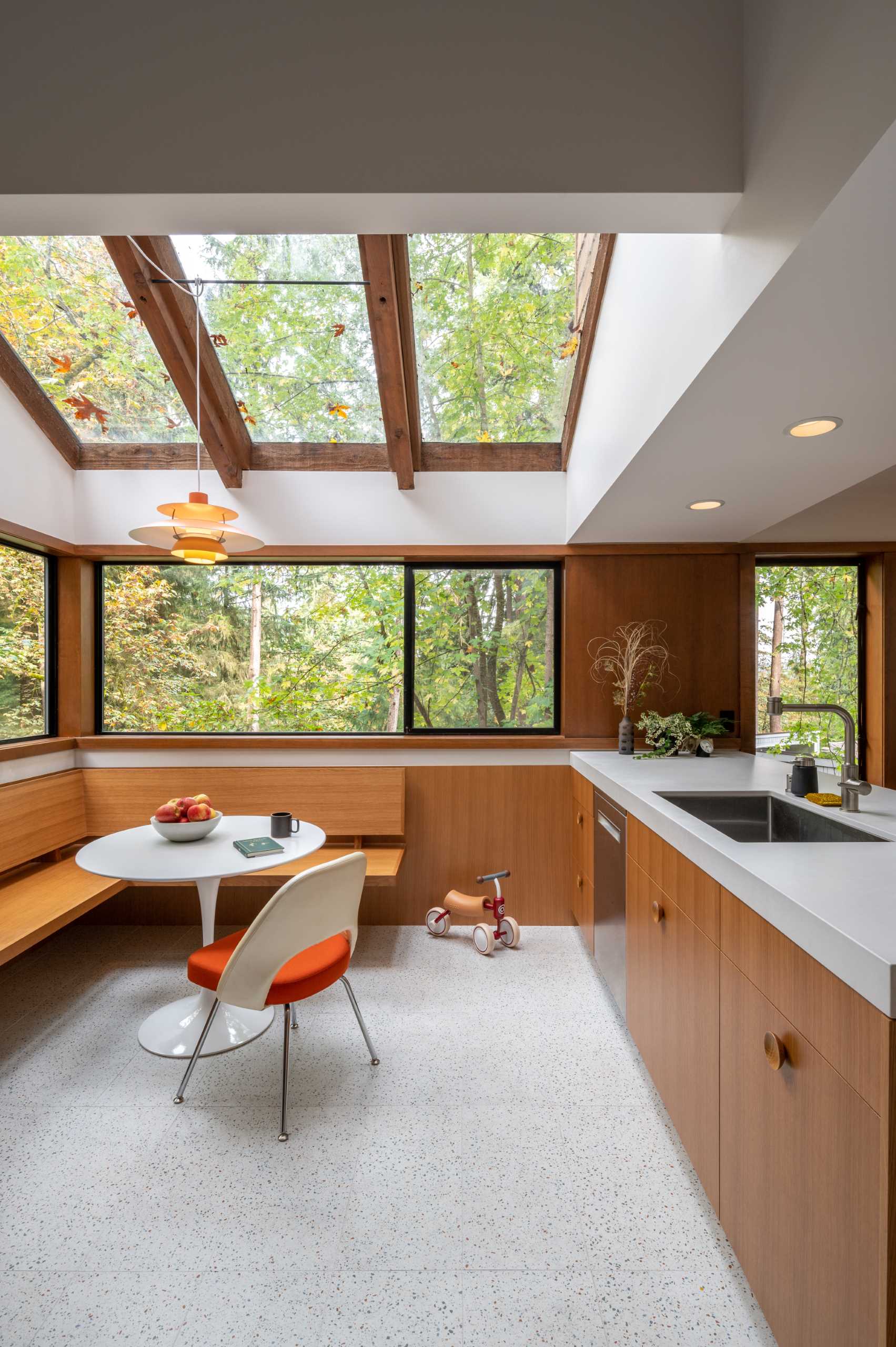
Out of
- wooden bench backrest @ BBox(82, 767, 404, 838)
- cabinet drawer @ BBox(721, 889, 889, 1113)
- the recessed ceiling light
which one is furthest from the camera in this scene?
wooden bench backrest @ BBox(82, 767, 404, 838)

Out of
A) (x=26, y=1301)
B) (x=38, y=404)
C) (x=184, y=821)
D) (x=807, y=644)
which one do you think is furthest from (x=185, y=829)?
(x=807, y=644)

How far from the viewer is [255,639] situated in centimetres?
381

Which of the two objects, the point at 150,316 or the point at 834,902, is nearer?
the point at 834,902

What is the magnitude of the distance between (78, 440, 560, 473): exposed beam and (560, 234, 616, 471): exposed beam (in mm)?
144

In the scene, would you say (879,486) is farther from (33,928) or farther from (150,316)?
(33,928)

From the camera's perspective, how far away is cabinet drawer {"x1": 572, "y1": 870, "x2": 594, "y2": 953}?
302 cm

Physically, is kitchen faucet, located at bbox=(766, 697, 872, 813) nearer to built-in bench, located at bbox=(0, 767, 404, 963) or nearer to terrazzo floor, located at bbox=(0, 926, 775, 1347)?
terrazzo floor, located at bbox=(0, 926, 775, 1347)

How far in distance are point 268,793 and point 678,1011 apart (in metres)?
2.35

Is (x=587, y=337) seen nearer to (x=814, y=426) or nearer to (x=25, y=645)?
(x=814, y=426)

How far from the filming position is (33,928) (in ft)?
8.03

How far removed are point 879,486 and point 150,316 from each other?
2.93 m

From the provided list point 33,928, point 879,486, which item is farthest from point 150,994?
point 879,486

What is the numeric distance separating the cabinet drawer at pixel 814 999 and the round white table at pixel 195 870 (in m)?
1.45

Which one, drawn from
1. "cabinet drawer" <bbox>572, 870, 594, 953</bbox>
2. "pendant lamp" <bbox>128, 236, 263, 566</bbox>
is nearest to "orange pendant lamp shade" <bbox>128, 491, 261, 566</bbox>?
"pendant lamp" <bbox>128, 236, 263, 566</bbox>
